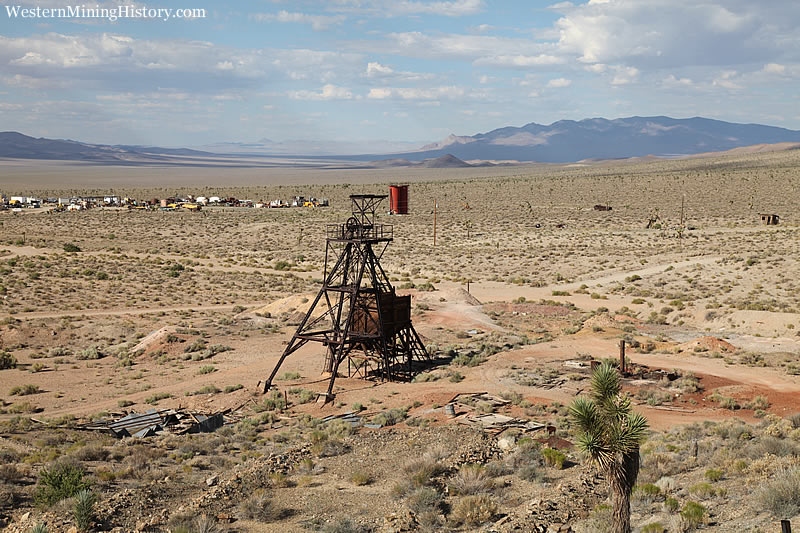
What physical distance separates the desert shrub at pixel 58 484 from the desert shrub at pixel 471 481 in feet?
23.7

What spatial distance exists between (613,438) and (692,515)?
232 centimetres

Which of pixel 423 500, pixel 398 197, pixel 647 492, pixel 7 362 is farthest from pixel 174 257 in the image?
pixel 647 492

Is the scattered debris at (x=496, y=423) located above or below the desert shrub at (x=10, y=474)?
below

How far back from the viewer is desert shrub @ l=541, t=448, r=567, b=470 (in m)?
15.7

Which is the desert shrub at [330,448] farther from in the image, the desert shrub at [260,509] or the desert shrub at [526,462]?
the desert shrub at [526,462]

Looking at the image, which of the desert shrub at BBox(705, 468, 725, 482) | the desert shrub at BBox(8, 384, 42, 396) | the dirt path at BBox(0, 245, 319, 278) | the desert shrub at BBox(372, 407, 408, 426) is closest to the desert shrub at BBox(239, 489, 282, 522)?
the desert shrub at BBox(372, 407, 408, 426)

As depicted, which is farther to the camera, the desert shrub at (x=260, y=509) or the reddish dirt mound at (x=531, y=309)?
the reddish dirt mound at (x=531, y=309)

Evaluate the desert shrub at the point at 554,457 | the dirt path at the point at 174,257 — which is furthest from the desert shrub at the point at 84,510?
the dirt path at the point at 174,257

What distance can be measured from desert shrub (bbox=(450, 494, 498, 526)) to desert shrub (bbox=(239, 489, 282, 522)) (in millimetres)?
3325

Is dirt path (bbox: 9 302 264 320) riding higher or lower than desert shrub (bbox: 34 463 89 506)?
lower

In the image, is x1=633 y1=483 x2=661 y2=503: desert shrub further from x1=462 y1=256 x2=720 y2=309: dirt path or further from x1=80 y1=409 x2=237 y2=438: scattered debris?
x1=462 y1=256 x2=720 y2=309: dirt path

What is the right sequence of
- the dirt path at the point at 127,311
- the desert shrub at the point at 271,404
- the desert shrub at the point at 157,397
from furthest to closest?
the dirt path at the point at 127,311 < the desert shrub at the point at 157,397 < the desert shrub at the point at 271,404

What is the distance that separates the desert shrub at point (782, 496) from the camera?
11.2m

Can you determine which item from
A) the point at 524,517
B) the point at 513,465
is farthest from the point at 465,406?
the point at 524,517
